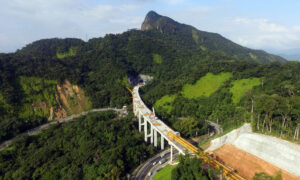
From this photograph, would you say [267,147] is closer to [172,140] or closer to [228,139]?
[228,139]

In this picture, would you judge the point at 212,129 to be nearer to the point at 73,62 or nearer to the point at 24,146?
the point at 24,146

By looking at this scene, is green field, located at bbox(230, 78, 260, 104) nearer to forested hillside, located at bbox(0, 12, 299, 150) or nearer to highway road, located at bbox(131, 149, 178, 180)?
forested hillside, located at bbox(0, 12, 299, 150)


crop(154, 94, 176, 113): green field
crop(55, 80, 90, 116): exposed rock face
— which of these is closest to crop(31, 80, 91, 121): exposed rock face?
crop(55, 80, 90, 116): exposed rock face

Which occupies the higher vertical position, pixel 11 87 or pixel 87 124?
pixel 11 87

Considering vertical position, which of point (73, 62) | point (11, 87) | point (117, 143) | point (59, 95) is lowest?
point (117, 143)

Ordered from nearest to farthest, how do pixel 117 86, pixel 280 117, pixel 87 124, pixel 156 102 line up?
pixel 280 117
pixel 87 124
pixel 156 102
pixel 117 86

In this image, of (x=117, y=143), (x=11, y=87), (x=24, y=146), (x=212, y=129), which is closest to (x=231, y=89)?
(x=212, y=129)
